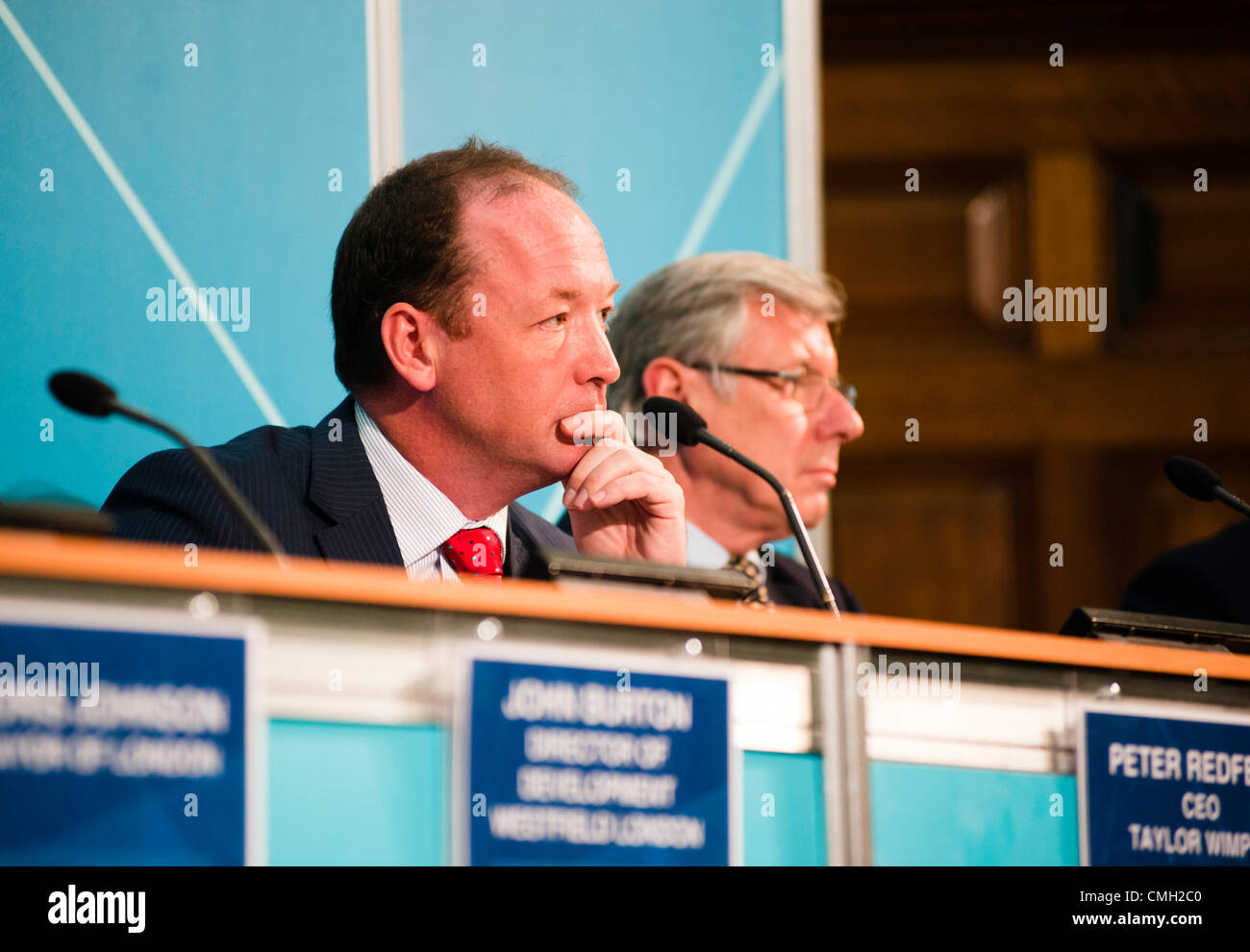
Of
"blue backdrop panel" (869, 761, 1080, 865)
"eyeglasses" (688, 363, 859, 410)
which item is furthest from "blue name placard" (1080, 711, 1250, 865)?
"eyeglasses" (688, 363, 859, 410)

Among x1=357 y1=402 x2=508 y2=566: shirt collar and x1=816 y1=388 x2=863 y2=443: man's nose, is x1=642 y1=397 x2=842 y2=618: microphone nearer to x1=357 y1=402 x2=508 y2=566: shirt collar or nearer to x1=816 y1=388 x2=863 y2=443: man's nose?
x1=357 y1=402 x2=508 y2=566: shirt collar

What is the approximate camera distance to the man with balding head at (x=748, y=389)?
3.04 meters

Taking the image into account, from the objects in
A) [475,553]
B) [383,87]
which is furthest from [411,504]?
[383,87]

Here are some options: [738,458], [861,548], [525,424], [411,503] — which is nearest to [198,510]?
[411,503]

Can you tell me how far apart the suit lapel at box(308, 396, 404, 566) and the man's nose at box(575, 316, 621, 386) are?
0.32 m

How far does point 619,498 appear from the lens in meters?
2.27

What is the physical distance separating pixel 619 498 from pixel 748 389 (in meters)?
0.86

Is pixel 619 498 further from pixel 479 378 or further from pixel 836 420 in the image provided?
pixel 836 420

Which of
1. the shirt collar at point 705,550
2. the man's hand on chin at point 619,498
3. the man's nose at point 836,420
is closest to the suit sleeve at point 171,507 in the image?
the man's hand on chin at point 619,498

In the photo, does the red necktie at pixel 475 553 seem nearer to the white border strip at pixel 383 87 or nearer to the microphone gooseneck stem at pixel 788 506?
the microphone gooseneck stem at pixel 788 506

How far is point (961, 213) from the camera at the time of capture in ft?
13.9

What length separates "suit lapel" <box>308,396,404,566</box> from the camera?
2.11m
